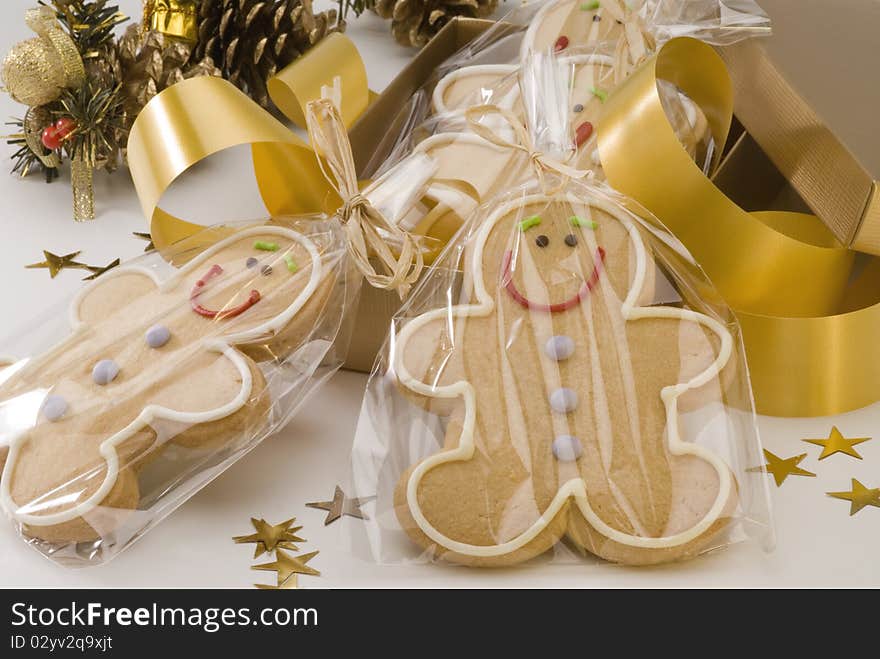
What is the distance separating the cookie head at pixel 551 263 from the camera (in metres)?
1.34

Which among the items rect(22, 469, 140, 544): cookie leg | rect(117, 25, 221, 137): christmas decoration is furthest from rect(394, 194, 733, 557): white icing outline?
rect(117, 25, 221, 137): christmas decoration

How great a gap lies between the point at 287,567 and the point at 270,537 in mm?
51

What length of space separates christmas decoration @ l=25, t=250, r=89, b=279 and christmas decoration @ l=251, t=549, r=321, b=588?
676 millimetres

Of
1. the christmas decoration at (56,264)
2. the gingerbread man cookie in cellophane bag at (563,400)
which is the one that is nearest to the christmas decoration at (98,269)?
the christmas decoration at (56,264)

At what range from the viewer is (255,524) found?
1.26 metres

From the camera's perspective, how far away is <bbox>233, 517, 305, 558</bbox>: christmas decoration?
1.23m

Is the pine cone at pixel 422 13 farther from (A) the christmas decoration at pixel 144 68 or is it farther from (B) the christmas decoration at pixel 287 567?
(B) the christmas decoration at pixel 287 567

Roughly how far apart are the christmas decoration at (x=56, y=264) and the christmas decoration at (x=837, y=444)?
1.10m

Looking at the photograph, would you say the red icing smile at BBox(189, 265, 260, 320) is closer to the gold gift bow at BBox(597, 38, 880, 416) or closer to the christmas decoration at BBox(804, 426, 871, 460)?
the gold gift bow at BBox(597, 38, 880, 416)

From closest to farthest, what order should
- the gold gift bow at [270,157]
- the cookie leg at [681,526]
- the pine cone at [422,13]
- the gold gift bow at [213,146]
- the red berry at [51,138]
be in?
the cookie leg at [681,526] < the gold gift bow at [270,157] < the gold gift bow at [213,146] < the red berry at [51,138] < the pine cone at [422,13]

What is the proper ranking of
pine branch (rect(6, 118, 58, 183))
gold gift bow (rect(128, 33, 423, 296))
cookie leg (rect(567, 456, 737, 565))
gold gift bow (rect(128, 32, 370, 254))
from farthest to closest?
1. pine branch (rect(6, 118, 58, 183))
2. gold gift bow (rect(128, 32, 370, 254))
3. gold gift bow (rect(128, 33, 423, 296))
4. cookie leg (rect(567, 456, 737, 565))

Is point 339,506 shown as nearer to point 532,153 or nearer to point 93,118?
point 532,153

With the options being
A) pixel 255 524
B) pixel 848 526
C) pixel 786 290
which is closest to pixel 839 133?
pixel 786 290

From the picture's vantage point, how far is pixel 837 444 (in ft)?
4.53
